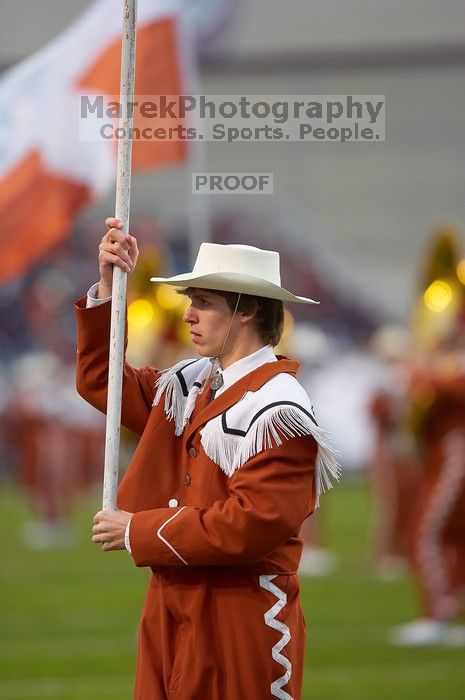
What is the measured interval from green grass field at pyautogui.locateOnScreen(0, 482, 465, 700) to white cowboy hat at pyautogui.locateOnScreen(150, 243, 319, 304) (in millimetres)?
3836

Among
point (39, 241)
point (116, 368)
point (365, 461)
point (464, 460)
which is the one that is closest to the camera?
point (116, 368)

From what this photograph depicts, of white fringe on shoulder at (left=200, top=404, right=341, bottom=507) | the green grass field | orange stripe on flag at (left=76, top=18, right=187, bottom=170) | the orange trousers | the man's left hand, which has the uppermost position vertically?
orange stripe on flag at (left=76, top=18, right=187, bottom=170)

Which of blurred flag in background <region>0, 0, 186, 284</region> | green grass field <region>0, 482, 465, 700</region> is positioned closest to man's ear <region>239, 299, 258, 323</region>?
blurred flag in background <region>0, 0, 186, 284</region>

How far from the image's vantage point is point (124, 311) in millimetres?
4129

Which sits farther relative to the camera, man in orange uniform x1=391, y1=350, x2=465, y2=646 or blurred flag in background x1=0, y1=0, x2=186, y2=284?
man in orange uniform x1=391, y1=350, x2=465, y2=646

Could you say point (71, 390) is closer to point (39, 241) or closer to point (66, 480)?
point (66, 480)

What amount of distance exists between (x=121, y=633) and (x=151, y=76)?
3.66 m

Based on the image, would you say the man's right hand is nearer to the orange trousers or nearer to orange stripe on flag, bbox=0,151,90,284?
the orange trousers

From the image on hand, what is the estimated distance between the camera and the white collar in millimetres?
4148

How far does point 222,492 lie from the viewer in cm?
410

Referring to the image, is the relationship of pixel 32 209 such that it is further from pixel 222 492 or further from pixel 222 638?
pixel 222 638

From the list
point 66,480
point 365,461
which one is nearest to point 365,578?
point 66,480

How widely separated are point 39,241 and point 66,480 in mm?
13806

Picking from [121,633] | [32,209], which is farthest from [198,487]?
[121,633]
